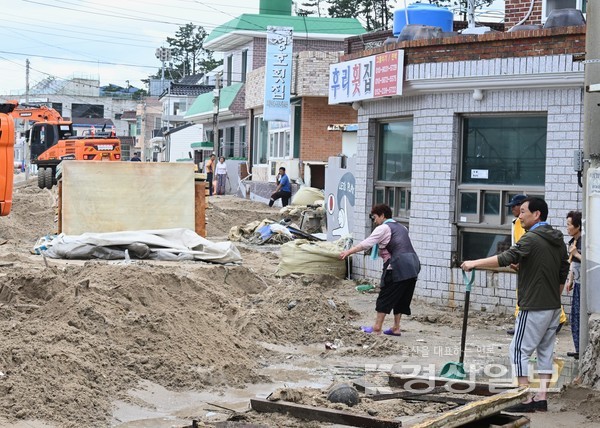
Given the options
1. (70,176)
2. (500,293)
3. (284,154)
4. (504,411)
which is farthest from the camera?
(284,154)

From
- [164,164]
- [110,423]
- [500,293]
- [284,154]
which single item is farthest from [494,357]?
[284,154]

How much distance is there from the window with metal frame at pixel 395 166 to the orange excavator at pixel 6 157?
6.06 m

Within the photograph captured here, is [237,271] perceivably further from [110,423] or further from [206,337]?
[110,423]

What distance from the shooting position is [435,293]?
14.6 metres

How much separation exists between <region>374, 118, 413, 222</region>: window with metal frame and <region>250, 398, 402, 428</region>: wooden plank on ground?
26.8ft

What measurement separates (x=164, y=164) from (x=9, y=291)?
716 centimetres

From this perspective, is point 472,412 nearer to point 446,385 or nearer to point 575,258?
point 446,385

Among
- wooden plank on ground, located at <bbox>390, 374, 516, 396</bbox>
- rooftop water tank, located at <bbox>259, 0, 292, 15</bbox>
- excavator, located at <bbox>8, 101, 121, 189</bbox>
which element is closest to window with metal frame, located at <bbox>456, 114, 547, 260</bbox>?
wooden plank on ground, located at <bbox>390, 374, 516, 396</bbox>

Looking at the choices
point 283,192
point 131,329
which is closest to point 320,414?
point 131,329

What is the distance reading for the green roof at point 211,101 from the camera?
45250 millimetres

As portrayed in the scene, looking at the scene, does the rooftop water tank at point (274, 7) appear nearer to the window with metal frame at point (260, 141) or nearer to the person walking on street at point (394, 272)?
the window with metal frame at point (260, 141)

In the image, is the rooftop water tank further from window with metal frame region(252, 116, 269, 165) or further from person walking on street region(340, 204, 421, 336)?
person walking on street region(340, 204, 421, 336)

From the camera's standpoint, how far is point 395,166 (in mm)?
16078

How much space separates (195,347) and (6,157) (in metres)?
4.34
